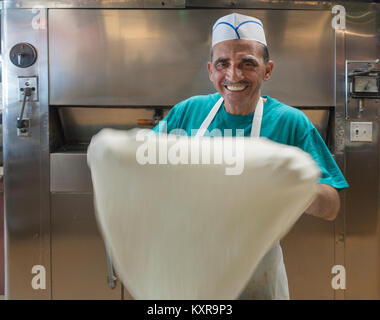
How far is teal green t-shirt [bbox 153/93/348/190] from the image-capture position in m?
0.78

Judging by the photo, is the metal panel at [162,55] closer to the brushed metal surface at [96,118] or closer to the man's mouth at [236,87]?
the brushed metal surface at [96,118]

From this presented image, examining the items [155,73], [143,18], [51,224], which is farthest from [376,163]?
[51,224]

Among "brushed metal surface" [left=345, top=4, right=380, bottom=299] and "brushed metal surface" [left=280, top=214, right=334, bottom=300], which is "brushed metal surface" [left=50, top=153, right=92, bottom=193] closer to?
"brushed metal surface" [left=280, top=214, right=334, bottom=300]

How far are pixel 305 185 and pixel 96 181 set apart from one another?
29cm

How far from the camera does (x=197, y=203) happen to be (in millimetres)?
411

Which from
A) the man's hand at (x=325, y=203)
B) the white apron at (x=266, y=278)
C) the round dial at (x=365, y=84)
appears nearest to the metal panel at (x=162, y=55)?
the round dial at (x=365, y=84)

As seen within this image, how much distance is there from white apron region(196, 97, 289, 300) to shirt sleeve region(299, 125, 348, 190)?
13 cm

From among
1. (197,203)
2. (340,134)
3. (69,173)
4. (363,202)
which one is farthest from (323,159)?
(69,173)

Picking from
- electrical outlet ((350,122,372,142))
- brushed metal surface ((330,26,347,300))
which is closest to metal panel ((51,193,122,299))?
brushed metal surface ((330,26,347,300))

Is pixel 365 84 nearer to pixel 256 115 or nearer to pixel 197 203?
pixel 256 115

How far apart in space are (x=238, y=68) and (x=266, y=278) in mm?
522

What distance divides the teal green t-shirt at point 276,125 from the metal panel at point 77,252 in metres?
1.12

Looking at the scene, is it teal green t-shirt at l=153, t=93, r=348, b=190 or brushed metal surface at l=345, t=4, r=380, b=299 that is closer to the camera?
teal green t-shirt at l=153, t=93, r=348, b=190

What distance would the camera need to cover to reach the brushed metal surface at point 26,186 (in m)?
1.80
